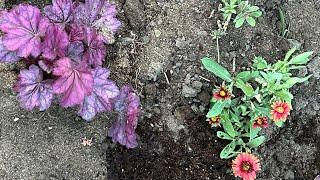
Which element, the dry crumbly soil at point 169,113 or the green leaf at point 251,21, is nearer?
the dry crumbly soil at point 169,113

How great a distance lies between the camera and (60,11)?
2.51 metres

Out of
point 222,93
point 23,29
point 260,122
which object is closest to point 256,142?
point 260,122

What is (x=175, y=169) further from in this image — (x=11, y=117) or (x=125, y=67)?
(x=11, y=117)

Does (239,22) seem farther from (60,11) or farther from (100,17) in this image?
(60,11)

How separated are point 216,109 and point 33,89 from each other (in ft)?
2.77

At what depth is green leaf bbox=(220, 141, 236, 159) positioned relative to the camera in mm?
2730

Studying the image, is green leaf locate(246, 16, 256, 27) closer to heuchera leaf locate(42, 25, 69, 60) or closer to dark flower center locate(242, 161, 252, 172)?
dark flower center locate(242, 161, 252, 172)

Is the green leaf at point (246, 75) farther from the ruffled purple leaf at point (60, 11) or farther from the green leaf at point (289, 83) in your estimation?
the ruffled purple leaf at point (60, 11)

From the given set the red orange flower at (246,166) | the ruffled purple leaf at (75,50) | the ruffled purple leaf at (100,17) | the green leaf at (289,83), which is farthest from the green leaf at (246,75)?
the ruffled purple leaf at (75,50)

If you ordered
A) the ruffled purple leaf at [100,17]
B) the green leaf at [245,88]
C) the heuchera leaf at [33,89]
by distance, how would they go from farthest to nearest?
the green leaf at [245,88]
the ruffled purple leaf at [100,17]
the heuchera leaf at [33,89]

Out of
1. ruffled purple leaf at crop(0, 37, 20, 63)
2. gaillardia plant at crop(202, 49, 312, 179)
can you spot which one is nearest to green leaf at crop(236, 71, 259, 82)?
gaillardia plant at crop(202, 49, 312, 179)

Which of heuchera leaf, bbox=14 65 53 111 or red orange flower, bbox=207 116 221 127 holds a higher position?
heuchera leaf, bbox=14 65 53 111

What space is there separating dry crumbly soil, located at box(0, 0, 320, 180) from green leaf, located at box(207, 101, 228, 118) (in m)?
0.17

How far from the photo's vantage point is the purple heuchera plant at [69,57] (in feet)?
7.62
